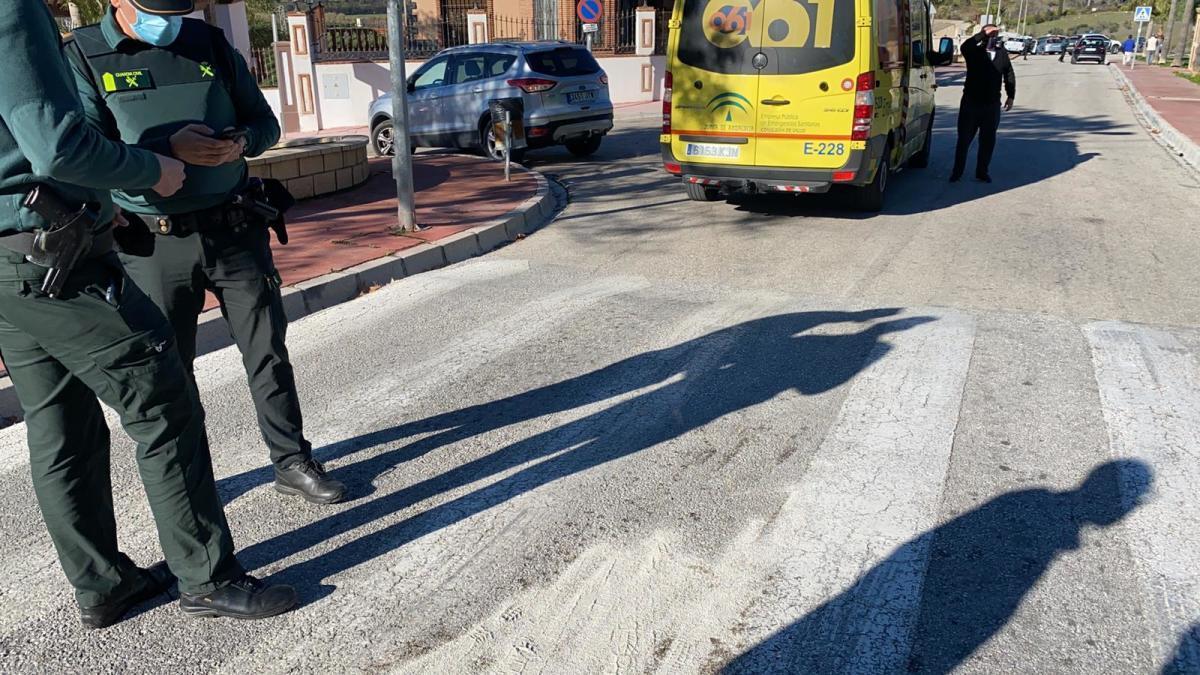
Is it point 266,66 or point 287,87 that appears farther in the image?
point 266,66

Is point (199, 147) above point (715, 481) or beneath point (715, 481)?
above

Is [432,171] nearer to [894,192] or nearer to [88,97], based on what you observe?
[894,192]

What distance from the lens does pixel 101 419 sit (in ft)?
9.25

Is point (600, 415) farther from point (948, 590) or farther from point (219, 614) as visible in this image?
point (219, 614)

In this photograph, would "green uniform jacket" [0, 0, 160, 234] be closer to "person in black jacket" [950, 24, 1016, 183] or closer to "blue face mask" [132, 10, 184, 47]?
"blue face mask" [132, 10, 184, 47]

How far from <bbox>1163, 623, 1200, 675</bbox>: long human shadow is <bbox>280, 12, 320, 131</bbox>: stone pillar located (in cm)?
2226

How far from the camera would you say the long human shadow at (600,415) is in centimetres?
346

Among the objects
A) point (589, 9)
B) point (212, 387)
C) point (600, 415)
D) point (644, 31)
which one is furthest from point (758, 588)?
point (644, 31)

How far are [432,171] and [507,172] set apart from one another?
1.44m

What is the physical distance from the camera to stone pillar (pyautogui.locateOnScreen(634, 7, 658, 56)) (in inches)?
984

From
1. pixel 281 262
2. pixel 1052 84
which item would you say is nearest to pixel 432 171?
pixel 281 262

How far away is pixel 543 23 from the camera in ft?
88.4

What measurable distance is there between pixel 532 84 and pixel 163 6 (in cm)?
1021

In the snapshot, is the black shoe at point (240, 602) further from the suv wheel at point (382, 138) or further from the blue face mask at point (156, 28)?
the suv wheel at point (382, 138)
